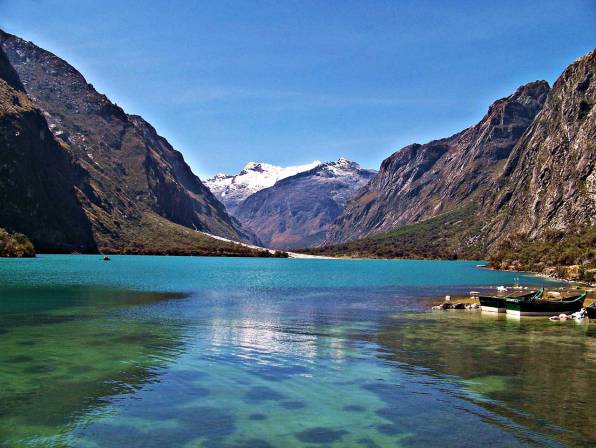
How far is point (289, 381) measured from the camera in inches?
1308

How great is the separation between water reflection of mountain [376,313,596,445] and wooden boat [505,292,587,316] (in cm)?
253

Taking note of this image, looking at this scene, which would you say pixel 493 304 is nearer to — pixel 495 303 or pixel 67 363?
pixel 495 303

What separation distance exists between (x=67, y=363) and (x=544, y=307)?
175 ft

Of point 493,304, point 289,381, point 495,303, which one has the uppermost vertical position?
point 495,303

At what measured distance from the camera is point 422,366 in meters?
37.8

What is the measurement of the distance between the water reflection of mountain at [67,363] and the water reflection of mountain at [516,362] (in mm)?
17861

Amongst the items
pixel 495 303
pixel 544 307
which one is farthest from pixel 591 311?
pixel 495 303

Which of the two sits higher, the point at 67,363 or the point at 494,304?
the point at 494,304

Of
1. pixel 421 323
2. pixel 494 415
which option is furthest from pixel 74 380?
pixel 421 323

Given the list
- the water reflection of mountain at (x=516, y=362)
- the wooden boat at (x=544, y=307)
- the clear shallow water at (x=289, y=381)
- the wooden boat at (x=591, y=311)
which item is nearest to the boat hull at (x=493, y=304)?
the wooden boat at (x=544, y=307)

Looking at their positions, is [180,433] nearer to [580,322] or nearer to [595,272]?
[580,322]

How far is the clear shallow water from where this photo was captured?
24047 mm

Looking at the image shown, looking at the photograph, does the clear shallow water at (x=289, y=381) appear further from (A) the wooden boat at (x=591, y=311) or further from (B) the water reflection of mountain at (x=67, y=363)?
(A) the wooden boat at (x=591, y=311)

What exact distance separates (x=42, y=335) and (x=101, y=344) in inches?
264
